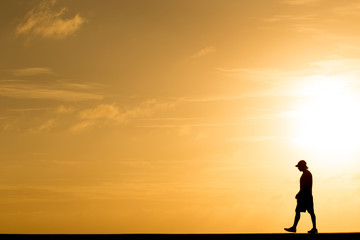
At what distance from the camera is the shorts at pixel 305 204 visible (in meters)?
28.2

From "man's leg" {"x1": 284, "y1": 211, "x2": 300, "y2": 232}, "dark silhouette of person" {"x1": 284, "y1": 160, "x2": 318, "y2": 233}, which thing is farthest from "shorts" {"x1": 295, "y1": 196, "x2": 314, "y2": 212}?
"man's leg" {"x1": 284, "y1": 211, "x2": 300, "y2": 232}

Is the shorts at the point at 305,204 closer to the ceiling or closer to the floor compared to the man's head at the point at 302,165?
closer to the floor

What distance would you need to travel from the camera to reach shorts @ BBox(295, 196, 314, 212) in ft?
92.4

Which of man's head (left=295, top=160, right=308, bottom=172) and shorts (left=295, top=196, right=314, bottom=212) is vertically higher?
man's head (left=295, top=160, right=308, bottom=172)
